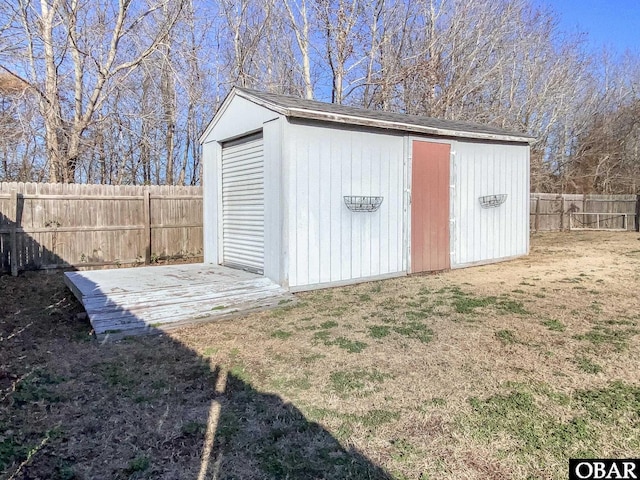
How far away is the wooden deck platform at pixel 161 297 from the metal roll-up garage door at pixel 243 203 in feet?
1.89

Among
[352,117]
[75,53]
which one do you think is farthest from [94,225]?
[352,117]

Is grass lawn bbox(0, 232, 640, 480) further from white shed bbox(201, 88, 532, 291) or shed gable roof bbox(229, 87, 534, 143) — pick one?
shed gable roof bbox(229, 87, 534, 143)

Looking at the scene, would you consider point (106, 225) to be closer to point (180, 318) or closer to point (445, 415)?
point (180, 318)

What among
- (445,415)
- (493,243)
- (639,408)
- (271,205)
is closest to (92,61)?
(271,205)

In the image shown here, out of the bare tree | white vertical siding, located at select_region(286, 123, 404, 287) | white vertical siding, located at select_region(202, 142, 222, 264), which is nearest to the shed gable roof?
white vertical siding, located at select_region(286, 123, 404, 287)

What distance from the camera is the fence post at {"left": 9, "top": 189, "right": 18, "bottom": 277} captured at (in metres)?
7.35

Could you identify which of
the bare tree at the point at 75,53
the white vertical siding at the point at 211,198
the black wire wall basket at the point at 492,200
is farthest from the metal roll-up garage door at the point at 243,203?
the bare tree at the point at 75,53

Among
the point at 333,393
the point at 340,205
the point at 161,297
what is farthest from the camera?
the point at 340,205

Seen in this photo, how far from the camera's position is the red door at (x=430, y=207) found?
7.49 meters

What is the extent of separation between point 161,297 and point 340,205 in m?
2.91

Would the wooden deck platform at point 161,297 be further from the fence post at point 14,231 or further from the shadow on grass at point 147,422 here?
the fence post at point 14,231

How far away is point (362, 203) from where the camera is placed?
6.77 meters

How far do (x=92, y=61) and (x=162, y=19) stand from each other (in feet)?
7.54

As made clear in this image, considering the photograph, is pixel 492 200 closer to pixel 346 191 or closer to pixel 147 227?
pixel 346 191
